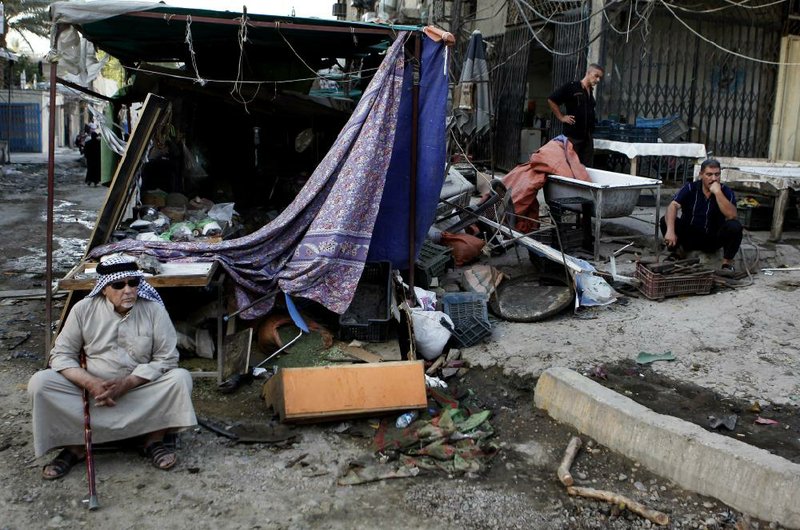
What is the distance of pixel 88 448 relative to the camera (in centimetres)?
402

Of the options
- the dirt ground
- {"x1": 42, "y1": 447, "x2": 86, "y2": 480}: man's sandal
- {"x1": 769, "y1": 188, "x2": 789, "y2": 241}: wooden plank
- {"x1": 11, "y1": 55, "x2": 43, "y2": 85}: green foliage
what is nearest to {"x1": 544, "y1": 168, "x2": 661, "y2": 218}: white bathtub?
the dirt ground

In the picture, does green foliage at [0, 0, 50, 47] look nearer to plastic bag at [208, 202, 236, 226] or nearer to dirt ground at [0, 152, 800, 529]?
plastic bag at [208, 202, 236, 226]

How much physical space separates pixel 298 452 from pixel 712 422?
8.37 feet

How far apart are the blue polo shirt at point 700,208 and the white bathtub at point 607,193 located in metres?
0.43

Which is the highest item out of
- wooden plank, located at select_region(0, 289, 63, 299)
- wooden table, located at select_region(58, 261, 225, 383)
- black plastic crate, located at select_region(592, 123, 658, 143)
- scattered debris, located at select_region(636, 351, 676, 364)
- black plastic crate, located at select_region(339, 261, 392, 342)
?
black plastic crate, located at select_region(592, 123, 658, 143)

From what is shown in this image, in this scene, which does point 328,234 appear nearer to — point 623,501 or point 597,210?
point 597,210

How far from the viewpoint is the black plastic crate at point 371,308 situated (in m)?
5.88

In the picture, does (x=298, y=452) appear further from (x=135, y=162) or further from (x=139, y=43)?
(x=139, y=43)

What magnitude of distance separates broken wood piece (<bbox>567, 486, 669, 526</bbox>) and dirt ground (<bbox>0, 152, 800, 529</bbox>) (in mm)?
53

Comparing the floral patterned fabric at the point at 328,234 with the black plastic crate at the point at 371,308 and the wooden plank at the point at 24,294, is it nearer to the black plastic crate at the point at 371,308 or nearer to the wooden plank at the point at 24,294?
the black plastic crate at the point at 371,308

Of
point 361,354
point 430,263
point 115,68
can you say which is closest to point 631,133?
point 430,263

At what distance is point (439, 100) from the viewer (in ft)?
20.2

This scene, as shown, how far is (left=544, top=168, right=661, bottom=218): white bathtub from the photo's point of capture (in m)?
7.52

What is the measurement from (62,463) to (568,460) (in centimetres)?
283
